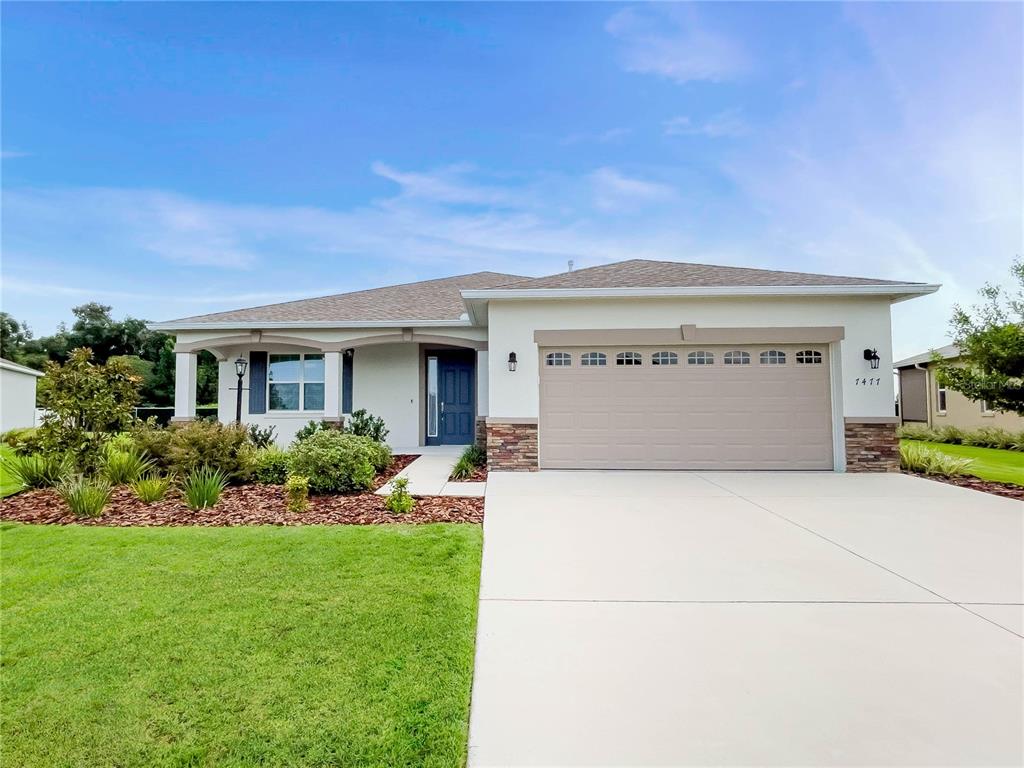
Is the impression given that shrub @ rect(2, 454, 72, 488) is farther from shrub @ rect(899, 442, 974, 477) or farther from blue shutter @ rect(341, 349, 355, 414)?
shrub @ rect(899, 442, 974, 477)

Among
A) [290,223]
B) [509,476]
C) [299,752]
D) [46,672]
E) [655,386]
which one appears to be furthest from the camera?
[290,223]

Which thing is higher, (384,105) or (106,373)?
(384,105)

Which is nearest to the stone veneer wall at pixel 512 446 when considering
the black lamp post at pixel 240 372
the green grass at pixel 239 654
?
the green grass at pixel 239 654

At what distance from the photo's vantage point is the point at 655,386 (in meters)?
9.66

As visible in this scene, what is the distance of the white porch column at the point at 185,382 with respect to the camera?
12.6m

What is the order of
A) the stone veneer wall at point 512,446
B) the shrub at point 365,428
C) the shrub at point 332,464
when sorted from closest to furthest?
the shrub at point 332,464, the stone veneer wall at point 512,446, the shrub at point 365,428

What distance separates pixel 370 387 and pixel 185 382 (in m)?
4.71

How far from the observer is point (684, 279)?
32.8ft

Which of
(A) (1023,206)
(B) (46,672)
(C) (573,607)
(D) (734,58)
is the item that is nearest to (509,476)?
(C) (573,607)

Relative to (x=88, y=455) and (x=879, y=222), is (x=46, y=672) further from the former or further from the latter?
(x=879, y=222)

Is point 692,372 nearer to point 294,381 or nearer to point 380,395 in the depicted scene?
point 380,395

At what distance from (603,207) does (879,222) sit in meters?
7.78

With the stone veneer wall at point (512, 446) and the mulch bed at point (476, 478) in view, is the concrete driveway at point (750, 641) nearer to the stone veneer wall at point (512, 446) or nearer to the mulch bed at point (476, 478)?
the mulch bed at point (476, 478)

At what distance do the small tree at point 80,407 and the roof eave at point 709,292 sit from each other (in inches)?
239
